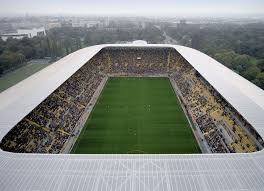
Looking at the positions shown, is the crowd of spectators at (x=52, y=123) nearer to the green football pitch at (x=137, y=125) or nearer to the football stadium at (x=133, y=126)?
the football stadium at (x=133, y=126)

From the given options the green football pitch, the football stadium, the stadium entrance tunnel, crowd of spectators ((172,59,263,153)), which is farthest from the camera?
the green football pitch

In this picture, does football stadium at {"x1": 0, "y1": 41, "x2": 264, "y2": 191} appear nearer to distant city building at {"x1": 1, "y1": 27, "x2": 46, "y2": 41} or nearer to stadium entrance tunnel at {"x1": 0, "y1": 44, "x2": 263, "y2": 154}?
stadium entrance tunnel at {"x1": 0, "y1": 44, "x2": 263, "y2": 154}

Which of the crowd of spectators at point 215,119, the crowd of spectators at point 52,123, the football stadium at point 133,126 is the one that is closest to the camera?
the football stadium at point 133,126

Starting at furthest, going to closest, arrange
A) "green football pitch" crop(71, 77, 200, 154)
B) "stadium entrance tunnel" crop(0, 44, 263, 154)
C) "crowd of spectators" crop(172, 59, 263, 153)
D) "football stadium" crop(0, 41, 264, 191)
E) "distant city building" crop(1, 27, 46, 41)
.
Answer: "distant city building" crop(1, 27, 46, 41) → "green football pitch" crop(71, 77, 200, 154) → "stadium entrance tunnel" crop(0, 44, 263, 154) → "crowd of spectators" crop(172, 59, 263, 153) → "football stadium" crop(0, 41, 264, 191)

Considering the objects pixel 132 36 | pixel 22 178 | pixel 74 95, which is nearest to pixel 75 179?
pixel 22 178

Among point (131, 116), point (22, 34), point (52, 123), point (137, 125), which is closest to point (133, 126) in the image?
point (137, 125)

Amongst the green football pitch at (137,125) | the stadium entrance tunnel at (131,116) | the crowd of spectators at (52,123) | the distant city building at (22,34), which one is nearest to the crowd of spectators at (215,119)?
the stadium entrance tunnel at (131,116)

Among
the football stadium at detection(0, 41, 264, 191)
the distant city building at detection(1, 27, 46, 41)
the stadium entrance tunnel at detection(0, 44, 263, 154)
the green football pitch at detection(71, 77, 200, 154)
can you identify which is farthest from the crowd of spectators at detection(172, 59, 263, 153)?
the distant city building at detection(1, 27, 46, 41)
